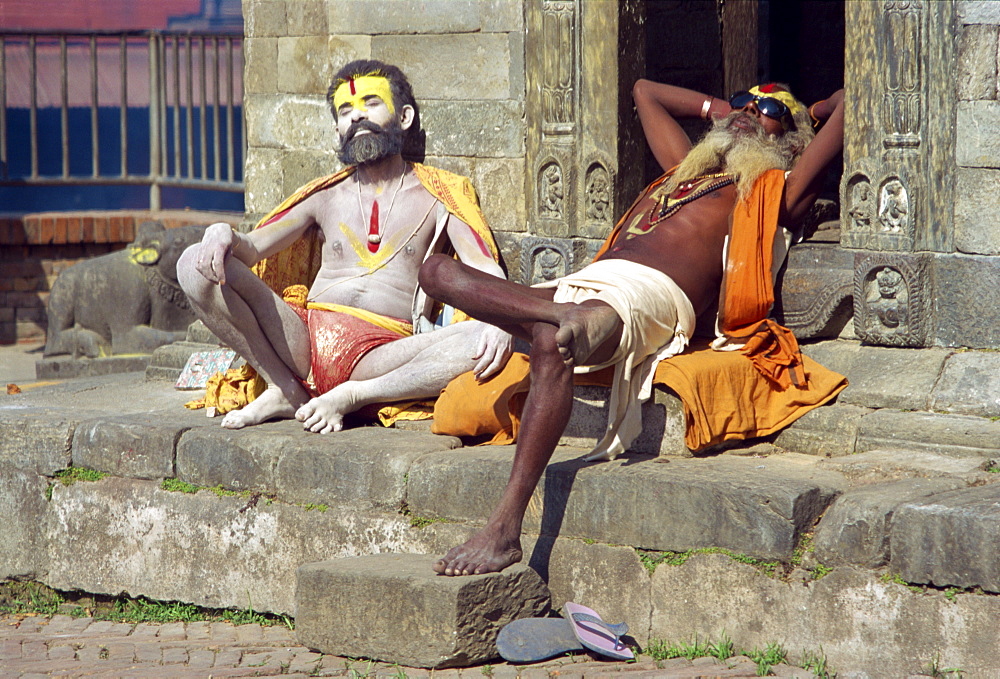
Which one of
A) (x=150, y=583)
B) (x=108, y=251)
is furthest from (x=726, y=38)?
(x=108, y=251)

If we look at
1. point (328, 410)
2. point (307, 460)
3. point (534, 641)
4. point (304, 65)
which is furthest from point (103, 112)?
point (534, 641)

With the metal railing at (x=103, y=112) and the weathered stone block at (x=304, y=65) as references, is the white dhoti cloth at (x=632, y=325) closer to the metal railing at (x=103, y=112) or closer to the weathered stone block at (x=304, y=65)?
the weathered stone block at (x=304, y=65)

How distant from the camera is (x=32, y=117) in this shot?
11.0 metres

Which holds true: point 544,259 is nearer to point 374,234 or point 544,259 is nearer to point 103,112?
point 374,234

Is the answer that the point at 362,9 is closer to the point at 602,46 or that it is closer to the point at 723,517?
the point at 602,46

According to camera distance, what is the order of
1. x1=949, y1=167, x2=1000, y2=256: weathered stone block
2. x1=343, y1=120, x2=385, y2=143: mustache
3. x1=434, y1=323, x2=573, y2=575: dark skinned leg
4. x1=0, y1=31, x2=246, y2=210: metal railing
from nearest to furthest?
x1=434, y1=323, x2=573, y2=575: dark skinned leg → x1=949, y1=167, x2=1000, y2=256: weathered stone block → x1=343, y1=120, x2=385, y2=143: mustache → x1=0, y1=31, x2=246, y2=210: metal railing

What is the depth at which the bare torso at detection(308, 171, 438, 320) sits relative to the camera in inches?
214

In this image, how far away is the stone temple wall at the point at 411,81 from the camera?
5680 millimetres

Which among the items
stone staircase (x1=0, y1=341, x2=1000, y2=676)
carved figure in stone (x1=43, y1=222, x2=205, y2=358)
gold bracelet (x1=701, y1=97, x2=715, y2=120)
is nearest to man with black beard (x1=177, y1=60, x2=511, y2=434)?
stone staircase (x1=0, y1=341, x2=1000, y2=676)

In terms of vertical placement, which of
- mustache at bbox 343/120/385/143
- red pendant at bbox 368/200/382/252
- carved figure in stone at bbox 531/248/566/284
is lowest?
carved figure in stone at bbox 531/248/566/284

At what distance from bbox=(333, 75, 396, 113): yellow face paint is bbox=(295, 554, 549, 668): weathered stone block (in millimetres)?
2152

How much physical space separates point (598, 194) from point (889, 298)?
132cm

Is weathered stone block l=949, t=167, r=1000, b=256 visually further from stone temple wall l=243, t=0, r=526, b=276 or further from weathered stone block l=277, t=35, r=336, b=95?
weathered stone block l=277, t=35, r=336, b=95

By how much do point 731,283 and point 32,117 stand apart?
7.95m
